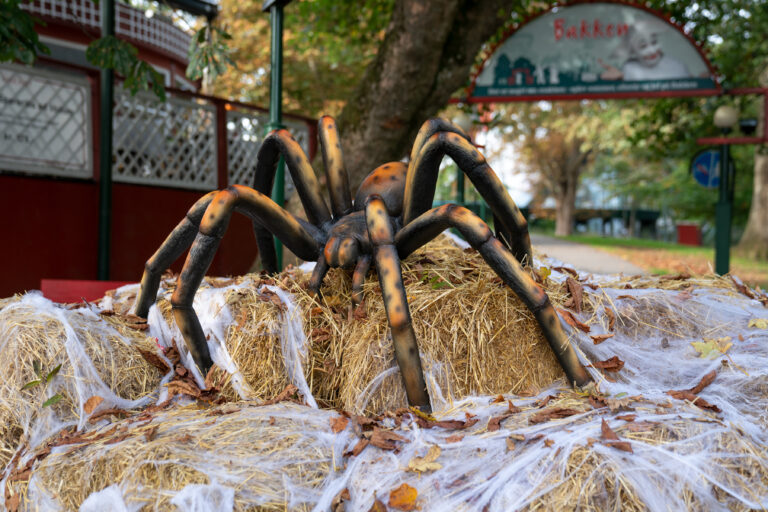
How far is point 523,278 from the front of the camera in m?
2.42

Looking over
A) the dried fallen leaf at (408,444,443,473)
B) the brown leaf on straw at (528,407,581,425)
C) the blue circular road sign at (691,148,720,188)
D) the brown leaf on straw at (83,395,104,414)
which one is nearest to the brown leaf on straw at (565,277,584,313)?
the brown leaf on straw at (528,407,581,425)

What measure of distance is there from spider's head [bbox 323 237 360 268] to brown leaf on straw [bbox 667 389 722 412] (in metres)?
1.39

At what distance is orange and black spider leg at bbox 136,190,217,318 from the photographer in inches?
107

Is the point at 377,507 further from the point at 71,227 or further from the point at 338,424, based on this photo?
the point at 71,227

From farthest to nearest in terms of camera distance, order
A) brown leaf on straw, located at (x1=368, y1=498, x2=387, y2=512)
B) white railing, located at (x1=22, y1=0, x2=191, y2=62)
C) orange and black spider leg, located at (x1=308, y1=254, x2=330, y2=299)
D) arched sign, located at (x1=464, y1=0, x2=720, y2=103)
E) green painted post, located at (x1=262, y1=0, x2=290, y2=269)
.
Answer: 1. white railing, located at (x1=22, y1=0, x2=191, y2=62)
2. arched sign, located at (x1=464, y1=0, x2=720, y2=103)
3. green painted post, located at (x1=262, y1=0, x2=290, y2=269)
4. orange and black spider leg, located at (x1=308, y1=254, x2=330, y2=299)
5. brown leaf on straw, located at (x1=368, y1=498, x2=387, y2=512)

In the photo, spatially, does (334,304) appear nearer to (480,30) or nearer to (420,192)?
(420,192)

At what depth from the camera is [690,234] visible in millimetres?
26469

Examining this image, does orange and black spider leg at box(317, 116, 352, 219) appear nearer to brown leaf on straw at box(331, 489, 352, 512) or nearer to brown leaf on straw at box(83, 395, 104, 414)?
brown leaf on straw at box(83, 395, 104, 414)

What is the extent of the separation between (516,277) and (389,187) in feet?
3.09

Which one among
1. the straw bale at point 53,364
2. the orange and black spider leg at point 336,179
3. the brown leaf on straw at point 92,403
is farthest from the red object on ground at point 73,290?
the orange and black spider leg at point 336,179

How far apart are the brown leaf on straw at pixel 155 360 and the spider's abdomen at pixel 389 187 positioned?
1188 millimetres

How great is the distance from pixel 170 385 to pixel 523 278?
157 centimetres

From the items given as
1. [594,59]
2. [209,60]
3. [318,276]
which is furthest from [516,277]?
[594,59]

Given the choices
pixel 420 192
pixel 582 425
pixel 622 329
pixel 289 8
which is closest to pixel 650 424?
pixel 582 425
